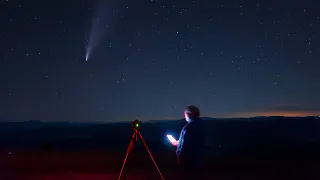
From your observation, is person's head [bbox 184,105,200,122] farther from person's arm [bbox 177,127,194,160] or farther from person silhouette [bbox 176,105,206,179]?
person's arm [bbox 177,127,194,160]

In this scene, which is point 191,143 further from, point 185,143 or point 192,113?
point 192,113

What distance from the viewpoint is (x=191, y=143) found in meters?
6.95

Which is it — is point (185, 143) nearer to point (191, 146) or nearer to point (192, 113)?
point (191, 146)

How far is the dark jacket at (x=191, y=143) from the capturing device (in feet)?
22.7

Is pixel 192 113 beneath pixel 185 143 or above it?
above

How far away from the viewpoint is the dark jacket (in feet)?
22.7

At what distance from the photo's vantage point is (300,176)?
13.3 meters

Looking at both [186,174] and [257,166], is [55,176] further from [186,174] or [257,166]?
[186,174]

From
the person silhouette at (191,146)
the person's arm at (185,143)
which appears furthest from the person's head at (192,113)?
the person's arm at (185,143)

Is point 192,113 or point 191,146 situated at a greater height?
point 192,113

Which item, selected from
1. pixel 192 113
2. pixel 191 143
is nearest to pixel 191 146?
pixel 191 143

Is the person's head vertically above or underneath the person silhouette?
above

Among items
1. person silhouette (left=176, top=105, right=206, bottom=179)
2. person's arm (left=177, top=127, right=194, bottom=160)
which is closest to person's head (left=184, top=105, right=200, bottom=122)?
person silhouette (left=176, top=105, right=206, bottom=179)

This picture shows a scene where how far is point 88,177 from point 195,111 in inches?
301
